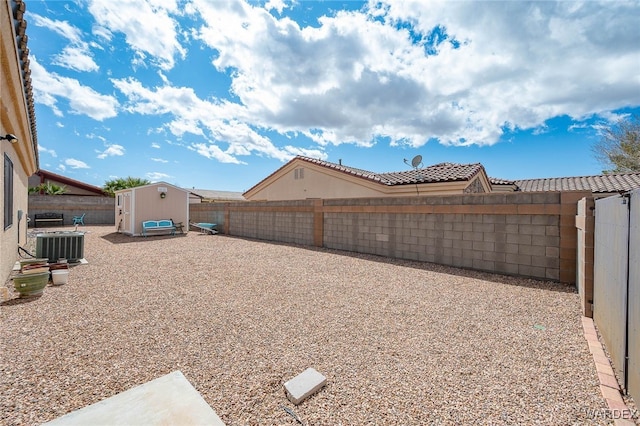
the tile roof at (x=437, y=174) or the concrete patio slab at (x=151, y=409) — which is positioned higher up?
the tile roof at (x=437, y=174)

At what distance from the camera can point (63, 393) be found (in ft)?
8.23

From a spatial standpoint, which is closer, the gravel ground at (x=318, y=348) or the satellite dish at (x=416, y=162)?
the gravel ground at (x=318, y=348)

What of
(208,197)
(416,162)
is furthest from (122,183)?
(416,162)

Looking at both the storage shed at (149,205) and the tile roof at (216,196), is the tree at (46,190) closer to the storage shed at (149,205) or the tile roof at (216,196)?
the storage shed at (149,205)

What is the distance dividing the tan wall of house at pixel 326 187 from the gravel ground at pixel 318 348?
20.7ft

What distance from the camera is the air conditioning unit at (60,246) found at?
7691mm

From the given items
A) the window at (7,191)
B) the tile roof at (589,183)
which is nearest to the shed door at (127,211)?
the window at (7,191)

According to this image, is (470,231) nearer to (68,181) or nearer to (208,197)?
(68,181)

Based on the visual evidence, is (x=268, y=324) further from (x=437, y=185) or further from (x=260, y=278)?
(x=437, y=185)

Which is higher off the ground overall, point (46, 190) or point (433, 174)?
point (433, 174)

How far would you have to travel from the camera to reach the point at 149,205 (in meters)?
15.9

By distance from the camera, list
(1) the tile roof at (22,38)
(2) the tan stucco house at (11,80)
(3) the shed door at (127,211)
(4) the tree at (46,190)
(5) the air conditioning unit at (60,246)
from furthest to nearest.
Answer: (4) the tree at (46,190) → (3) the shed door at (127,211) → (5) the air conditioning unit at (60,246) → (1) the tile roof at (22,38) → (2) the tan stucco house at (11,80)

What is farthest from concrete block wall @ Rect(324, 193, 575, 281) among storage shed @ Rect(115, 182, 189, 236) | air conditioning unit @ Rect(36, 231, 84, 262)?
storage shed @ Rect(115, 182, 189, 236)

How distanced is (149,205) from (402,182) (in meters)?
13.6
